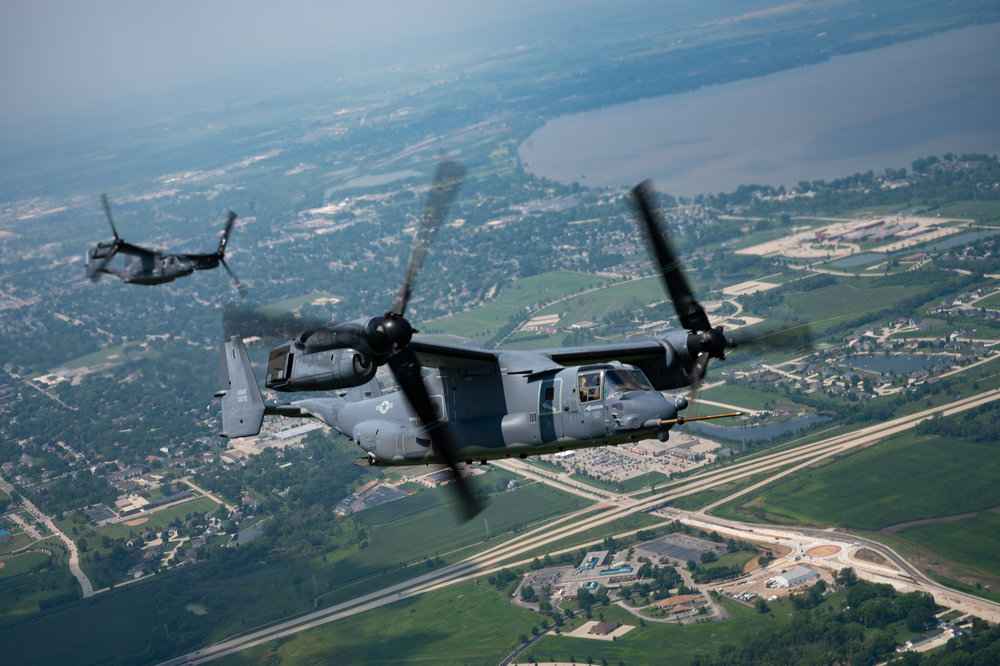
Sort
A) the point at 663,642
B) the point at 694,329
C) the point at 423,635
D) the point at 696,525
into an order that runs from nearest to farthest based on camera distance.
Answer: the point at 694,329, the point at 663,642, the point at 423,635, the point at 696,525

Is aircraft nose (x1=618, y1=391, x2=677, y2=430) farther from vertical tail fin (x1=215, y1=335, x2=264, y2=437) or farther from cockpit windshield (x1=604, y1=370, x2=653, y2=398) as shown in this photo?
vertical tail fin (x1=215, y1=335, x2=264, y2=437)

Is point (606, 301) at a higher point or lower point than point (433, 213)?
lower

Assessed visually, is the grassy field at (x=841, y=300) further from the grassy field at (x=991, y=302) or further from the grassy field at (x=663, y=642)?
the grassy field at (x=663, y=642)

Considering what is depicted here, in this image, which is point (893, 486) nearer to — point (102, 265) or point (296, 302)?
point (102, 265)

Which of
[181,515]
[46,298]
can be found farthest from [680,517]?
[46,298]

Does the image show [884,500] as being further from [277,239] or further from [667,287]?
[277,239]

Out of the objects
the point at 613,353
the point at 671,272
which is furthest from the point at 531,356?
the point at 671,272
